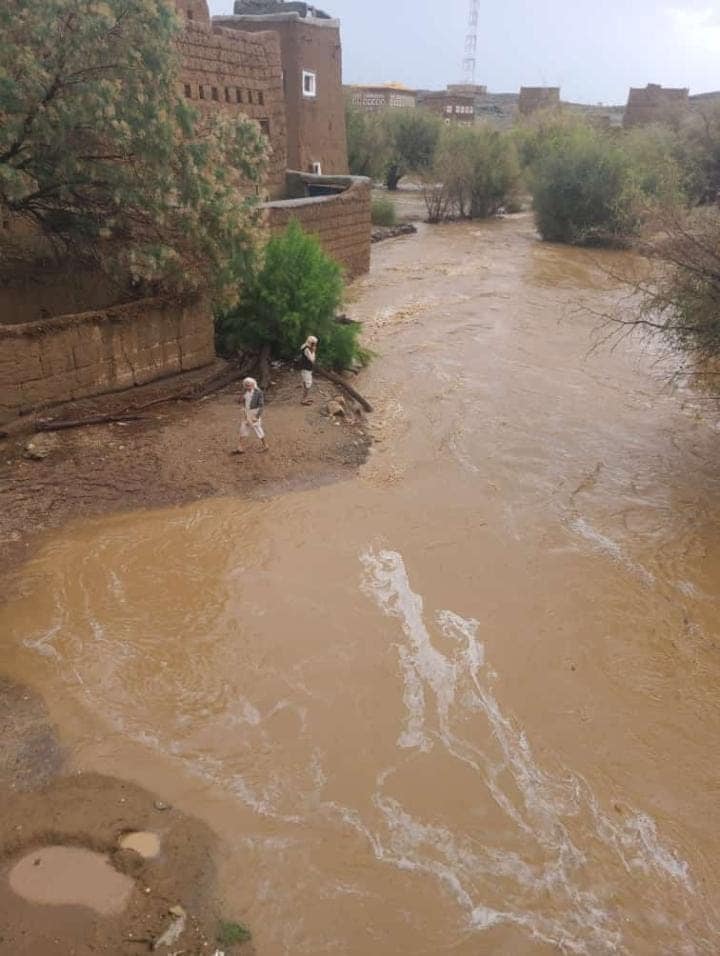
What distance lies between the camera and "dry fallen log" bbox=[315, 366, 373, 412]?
11461 mm

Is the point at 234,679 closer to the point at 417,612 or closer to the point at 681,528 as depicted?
the point at 417,612

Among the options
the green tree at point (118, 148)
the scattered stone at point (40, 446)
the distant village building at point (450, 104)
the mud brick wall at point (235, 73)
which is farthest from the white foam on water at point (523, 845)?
the distant village building at point (450, 104)

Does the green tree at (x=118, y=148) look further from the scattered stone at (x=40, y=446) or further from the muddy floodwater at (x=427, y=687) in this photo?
the muddy floodwater at (x=427, y=687)

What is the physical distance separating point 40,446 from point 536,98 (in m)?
52.7

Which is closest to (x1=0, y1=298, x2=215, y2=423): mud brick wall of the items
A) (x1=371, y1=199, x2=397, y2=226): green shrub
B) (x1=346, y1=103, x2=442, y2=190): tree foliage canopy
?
(x1=371, y1=199, x2=397, y2=226): green shrub

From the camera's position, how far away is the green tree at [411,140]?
38625mm

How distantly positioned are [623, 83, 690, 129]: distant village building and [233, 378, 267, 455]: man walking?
4227cm

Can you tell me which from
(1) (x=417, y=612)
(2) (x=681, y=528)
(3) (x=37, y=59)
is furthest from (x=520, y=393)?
(3) (x=37, y=59)

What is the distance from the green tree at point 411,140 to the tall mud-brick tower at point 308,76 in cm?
1766

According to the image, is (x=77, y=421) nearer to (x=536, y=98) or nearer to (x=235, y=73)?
(x=235, y=73)

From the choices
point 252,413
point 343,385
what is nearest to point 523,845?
point 252,413

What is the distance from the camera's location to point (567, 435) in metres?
11.2

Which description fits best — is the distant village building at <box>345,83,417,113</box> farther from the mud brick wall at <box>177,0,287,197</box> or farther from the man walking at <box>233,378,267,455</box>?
the man walking at <box>233,378,267,455</box>

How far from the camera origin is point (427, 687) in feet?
19.6
